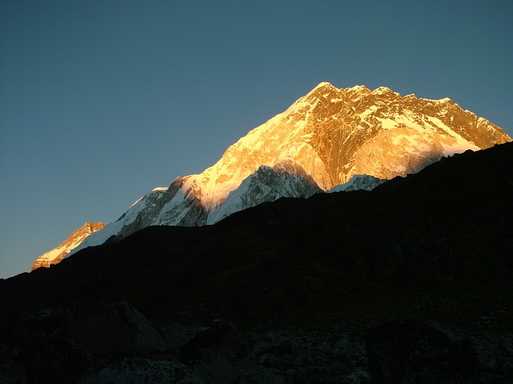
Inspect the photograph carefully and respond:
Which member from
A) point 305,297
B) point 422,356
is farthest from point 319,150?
point 422,356

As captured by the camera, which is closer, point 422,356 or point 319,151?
point 422,356

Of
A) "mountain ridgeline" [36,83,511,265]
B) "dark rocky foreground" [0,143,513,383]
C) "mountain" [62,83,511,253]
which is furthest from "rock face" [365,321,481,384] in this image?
"mountain" [62,83,511,253]

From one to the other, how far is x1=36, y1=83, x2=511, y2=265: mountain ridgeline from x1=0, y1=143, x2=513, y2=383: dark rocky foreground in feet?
175

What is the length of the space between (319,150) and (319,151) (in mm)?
587

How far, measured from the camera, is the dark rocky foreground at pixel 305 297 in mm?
8570

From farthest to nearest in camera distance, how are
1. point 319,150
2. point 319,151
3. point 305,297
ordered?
point 319,150, point 319,151, point 305,297

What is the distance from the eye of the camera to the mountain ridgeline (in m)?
106

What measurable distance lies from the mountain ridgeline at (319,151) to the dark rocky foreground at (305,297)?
5326 centimetres

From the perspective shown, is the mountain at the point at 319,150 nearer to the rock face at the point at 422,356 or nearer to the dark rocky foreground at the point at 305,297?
the dark rocky foreground at the point at 305,297

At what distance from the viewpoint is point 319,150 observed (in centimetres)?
12938

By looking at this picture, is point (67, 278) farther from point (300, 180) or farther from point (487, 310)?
point (300, 180)

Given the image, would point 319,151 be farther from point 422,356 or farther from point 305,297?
point 422,356

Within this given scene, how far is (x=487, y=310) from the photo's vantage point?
51.3 feet

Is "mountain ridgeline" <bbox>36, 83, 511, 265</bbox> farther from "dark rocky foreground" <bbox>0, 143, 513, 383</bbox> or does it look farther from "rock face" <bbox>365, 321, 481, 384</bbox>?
"rock face" <bbox>365, 321, 481, 384</bbox>
